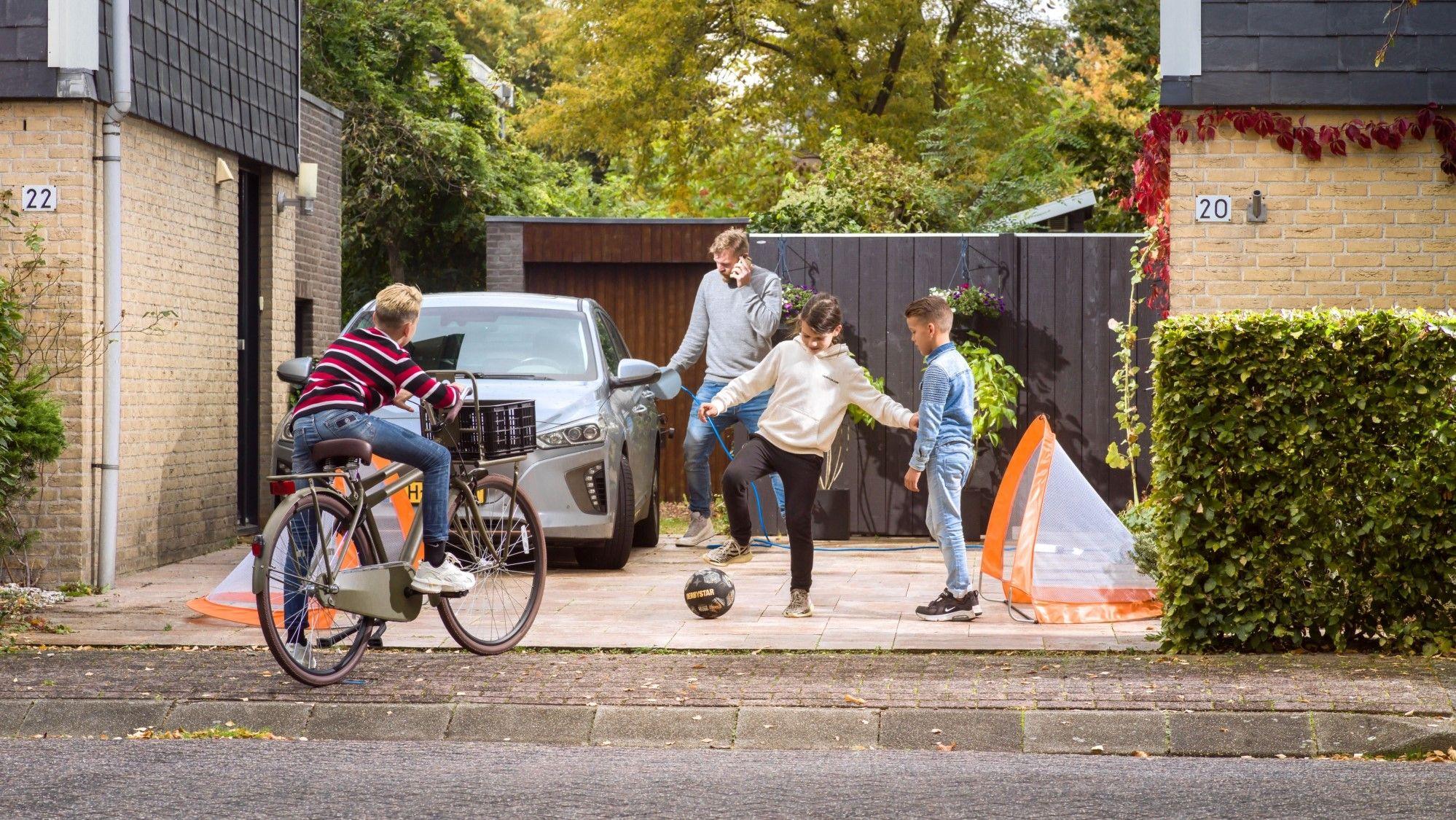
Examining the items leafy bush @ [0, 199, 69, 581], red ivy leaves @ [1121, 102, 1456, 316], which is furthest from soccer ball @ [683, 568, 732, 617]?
red ivy leaves @ [1121, 102, 1456, 316]

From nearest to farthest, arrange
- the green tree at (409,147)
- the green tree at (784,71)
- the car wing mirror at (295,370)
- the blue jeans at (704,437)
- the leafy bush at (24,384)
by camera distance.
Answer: the leafy bush at (24,384) < the car wing mirror at (295,370) < the blue jeans at (704,437) < the green tree at (409,147) < the green tree at (784,71)

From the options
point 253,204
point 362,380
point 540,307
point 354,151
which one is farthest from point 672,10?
point 362,380

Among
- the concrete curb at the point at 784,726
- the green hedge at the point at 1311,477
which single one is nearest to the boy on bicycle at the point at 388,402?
the concrete curb at the point at 784,726

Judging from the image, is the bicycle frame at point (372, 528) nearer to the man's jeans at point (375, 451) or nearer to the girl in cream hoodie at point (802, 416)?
the man's jeans at point (375, 451)

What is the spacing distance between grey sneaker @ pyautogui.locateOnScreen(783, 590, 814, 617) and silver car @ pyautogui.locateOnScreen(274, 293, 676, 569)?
1840mm

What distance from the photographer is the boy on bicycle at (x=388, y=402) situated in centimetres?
695

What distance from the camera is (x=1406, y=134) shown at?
1025 cm

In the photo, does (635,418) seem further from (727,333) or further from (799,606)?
(799,606)

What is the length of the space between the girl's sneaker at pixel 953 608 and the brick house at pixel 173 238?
16.0 ft

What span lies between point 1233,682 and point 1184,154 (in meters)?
4.76

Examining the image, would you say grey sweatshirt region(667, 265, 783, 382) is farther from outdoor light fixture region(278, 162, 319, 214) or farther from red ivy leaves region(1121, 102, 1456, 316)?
outdoor light fixture region(278, 162, 319, 214)

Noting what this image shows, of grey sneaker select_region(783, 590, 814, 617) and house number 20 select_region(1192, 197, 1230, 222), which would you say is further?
house number 20 select_region(1192, 197, 1230, 222)

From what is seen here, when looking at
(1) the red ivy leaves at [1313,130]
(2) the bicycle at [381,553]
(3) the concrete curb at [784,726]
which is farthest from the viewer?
(1) the red ivy leaves at [1313,130]

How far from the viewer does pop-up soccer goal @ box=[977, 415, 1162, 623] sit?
834 cm
